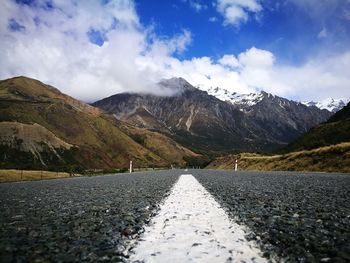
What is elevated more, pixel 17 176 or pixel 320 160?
pixel 320 160

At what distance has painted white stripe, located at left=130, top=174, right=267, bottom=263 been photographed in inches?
135

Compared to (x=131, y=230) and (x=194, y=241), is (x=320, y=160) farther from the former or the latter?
(x=194, y=241)

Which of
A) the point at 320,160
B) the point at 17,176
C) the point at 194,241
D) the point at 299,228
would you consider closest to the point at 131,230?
the point at 194,241

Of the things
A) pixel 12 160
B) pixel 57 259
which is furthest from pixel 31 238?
pixel 12 160

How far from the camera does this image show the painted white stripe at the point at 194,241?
3.43m

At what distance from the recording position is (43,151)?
16600 cm

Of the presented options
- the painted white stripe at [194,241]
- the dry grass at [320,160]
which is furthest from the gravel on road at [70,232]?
the dry grass at [320,160]

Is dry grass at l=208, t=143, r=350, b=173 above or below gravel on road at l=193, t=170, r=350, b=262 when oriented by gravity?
above

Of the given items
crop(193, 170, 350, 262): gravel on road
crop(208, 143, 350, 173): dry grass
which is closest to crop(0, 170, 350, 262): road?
crop(193, 170, 350, 262): gravel on road

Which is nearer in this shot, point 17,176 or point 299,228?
point 299,228

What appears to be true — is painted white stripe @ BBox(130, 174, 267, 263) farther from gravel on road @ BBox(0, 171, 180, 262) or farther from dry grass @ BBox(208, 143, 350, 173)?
dry grass @ BBox(208, 143, 350, 173)

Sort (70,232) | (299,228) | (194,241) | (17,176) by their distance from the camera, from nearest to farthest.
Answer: (194,241) → (70,232) → (299,228) → (17,176)

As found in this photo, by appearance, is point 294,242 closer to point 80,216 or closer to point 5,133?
point 80,216

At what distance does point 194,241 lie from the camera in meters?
4.02
